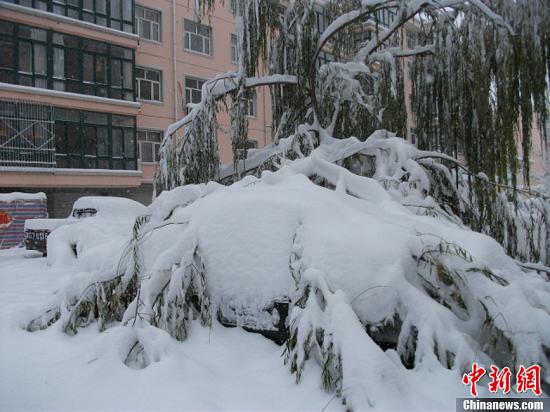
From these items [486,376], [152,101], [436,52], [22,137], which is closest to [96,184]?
[22,137]

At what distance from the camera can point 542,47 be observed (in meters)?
5.27

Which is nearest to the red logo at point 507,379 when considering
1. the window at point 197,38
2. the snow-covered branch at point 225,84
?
the snow-covered branch at point 225,84

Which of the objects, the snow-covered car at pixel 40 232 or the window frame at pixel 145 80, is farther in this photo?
the window frame at pixel 145 80

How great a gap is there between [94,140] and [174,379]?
16.6 meters

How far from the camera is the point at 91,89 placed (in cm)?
1742

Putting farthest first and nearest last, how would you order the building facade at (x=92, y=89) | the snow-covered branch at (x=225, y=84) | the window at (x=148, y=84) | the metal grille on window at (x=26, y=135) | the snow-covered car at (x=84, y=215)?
1. the window at (x=148, y=84)
2. the building facade at (x=92, y=89)
3. the metal grille on window at (x=26, y=135)
4. the snow-covered car at (x=84, y=215)
5. the snow-covered branch at (x=225, y=84)

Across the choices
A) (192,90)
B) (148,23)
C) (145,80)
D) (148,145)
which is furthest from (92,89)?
(192,90)

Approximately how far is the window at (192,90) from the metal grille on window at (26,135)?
6365 millimetres

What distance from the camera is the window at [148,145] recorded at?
19562mm

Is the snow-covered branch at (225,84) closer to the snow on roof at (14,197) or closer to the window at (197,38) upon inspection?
the snow on roof at (14,197)

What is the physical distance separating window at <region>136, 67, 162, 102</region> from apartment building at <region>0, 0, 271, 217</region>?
4 centimetres

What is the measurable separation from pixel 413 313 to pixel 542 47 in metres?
4.26

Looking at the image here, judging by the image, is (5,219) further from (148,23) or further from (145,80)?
(148,23)

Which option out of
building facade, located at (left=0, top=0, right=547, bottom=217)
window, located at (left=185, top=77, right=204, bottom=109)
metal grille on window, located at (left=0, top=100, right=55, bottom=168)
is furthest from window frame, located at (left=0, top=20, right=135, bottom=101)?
window, located at (left=185, top=77, right=204, bottom=109)
